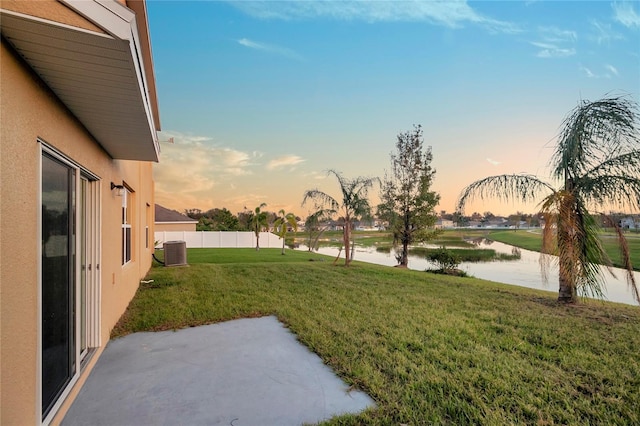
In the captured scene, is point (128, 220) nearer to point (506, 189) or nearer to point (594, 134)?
point (506, 189)

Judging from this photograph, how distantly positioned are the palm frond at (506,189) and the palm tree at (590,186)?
298 mm

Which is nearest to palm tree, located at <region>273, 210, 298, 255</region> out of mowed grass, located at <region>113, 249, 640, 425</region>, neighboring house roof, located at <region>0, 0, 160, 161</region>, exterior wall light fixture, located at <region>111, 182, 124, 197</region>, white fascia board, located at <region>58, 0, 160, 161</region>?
mowed grass, located at <region>113, 249, 640, 425</region>

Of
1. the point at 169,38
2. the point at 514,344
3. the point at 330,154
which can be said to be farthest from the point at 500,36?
the point at 169,38

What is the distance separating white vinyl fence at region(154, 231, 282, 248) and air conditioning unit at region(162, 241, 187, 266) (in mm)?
11842

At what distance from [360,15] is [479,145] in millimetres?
7394

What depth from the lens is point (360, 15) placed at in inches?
398

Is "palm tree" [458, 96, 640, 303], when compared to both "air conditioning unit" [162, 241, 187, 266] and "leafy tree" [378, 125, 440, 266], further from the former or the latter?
"air conditioning unit" [162, 241, 187, 266]

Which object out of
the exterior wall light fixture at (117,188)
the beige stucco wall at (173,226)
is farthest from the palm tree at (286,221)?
the exterior wall light fixture at (117,188)

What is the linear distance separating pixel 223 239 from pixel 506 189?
75.5 ft

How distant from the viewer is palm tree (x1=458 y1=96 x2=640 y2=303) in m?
6.03

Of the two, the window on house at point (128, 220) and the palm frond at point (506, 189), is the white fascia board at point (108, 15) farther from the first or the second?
the palm frond at point (506, 189)

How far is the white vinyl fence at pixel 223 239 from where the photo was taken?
24.7 m

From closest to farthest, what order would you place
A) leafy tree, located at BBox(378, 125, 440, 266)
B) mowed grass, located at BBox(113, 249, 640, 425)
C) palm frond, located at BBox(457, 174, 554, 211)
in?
mowed grass, located at BBox(113, 249, 640, 425)
palm frond, located at BBox(457, 174, 554, 211)
leafy tree, located at BBox(378, 125, 440, 266)

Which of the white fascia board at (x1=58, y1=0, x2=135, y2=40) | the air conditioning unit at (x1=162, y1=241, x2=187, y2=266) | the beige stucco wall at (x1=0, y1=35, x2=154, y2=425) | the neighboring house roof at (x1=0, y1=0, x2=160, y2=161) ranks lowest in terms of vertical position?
the air conditioning unit at (x1=162, y1=241, x2=187, y2=266)
